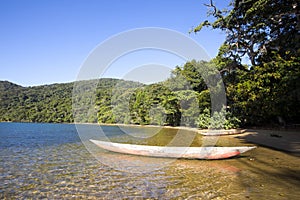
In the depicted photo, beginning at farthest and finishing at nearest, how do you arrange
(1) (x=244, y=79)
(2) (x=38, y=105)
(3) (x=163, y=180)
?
(2) (x=38, y=105), (1) (x=244, y=79), (3) (x=163, y=180)

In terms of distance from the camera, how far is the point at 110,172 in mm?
7676

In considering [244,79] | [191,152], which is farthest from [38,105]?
[191,152]

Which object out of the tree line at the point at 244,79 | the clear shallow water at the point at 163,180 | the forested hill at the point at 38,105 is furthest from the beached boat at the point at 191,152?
the forested hill at the point at 38,105

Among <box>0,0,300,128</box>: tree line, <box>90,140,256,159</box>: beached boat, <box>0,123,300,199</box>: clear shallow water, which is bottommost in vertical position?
<box>0,123,300,199</box>: clear shallow water

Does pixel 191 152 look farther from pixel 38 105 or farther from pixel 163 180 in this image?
pixel 38 105

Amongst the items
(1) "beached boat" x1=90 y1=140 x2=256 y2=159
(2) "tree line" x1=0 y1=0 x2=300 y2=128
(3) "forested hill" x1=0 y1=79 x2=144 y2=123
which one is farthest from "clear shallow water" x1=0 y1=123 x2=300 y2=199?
(3) "forested hill" x1=0 y1=79 x2=144 y2=123

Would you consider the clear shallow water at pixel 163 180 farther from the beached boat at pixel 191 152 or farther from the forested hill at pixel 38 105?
the forested hill at pixel 38 105

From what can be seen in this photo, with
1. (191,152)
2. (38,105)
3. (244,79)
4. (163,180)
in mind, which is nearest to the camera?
(163,180)

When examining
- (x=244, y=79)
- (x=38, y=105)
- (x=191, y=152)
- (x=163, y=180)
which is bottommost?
(x=163, y=180)

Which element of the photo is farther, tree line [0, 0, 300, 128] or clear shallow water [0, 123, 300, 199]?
tree line [0, 0, 300, 128]

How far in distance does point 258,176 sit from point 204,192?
224cm

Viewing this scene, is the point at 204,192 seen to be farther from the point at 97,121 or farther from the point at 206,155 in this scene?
the point at 97,121

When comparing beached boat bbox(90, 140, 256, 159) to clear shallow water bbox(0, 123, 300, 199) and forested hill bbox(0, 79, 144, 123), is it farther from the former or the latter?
forested hill bbox(0, 79, 144, 123)

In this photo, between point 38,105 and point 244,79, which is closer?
point 244,79
